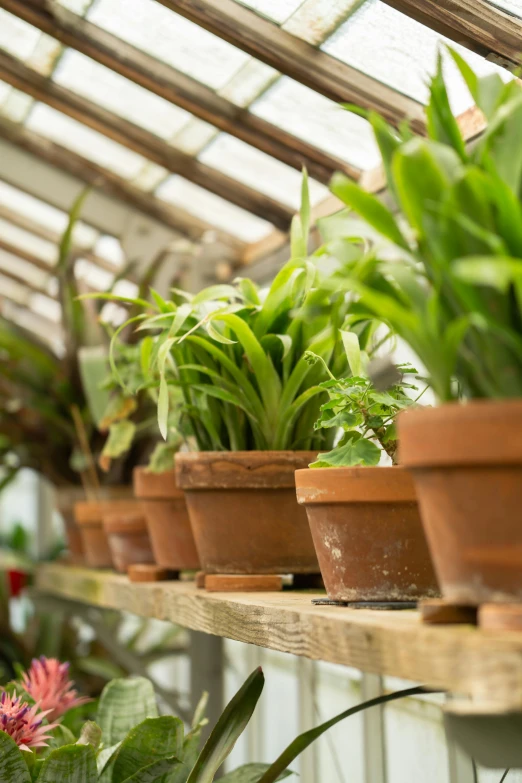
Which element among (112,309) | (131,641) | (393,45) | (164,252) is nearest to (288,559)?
(393,45)

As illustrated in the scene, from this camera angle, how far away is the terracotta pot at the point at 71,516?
2158 millimetres

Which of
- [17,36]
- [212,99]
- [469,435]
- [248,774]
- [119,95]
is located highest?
[17,36]

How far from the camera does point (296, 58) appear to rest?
1415 mm

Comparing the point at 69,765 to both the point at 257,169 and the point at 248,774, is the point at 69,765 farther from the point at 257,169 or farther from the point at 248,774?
the point at 257,169

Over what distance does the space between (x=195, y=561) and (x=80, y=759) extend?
14.3 inches

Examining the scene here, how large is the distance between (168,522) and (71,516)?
0.80 metres

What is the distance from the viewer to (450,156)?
2.20ft

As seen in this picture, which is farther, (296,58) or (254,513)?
(296,58)

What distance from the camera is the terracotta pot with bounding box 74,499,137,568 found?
1.91m

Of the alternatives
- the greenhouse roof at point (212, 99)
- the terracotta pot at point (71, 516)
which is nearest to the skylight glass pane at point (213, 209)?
the greenhouse roof at point (212, 99)

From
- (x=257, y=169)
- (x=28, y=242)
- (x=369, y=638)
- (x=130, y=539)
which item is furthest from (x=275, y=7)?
(x=28, y=242)

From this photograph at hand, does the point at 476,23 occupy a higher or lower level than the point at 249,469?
higher

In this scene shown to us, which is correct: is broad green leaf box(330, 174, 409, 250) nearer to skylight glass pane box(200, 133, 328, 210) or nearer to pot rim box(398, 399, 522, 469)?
pot rim box(398, 399, 522, 469)

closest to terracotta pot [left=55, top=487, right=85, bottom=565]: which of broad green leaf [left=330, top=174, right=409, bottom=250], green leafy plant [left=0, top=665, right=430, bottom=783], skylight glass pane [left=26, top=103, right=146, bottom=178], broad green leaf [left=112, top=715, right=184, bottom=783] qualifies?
skylight glass pane [left=26, top=103, right=146, bottom=178]
